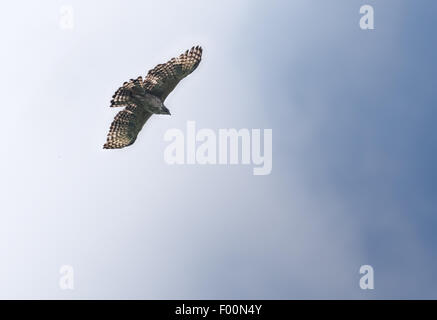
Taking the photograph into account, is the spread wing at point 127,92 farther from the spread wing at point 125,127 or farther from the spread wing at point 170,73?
the spread wing at point 125,127

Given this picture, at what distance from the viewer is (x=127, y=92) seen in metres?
15.0

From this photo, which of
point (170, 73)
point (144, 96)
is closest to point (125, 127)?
point (144, 96)

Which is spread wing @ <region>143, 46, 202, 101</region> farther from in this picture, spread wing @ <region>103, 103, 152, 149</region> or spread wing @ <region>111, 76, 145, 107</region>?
spread wing @ <region>103, 103, 152, 149</region>

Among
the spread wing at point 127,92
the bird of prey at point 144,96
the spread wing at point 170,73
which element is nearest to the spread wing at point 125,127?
the bird of prey at point 144,96

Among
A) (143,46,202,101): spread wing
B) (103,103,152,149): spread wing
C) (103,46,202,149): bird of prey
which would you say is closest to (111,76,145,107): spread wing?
(103,46,202,149): bird of prey

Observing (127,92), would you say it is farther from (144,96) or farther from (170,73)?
(170,73)

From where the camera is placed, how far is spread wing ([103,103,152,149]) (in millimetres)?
15773

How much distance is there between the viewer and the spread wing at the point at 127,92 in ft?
48.8

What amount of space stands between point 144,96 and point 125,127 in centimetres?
129
